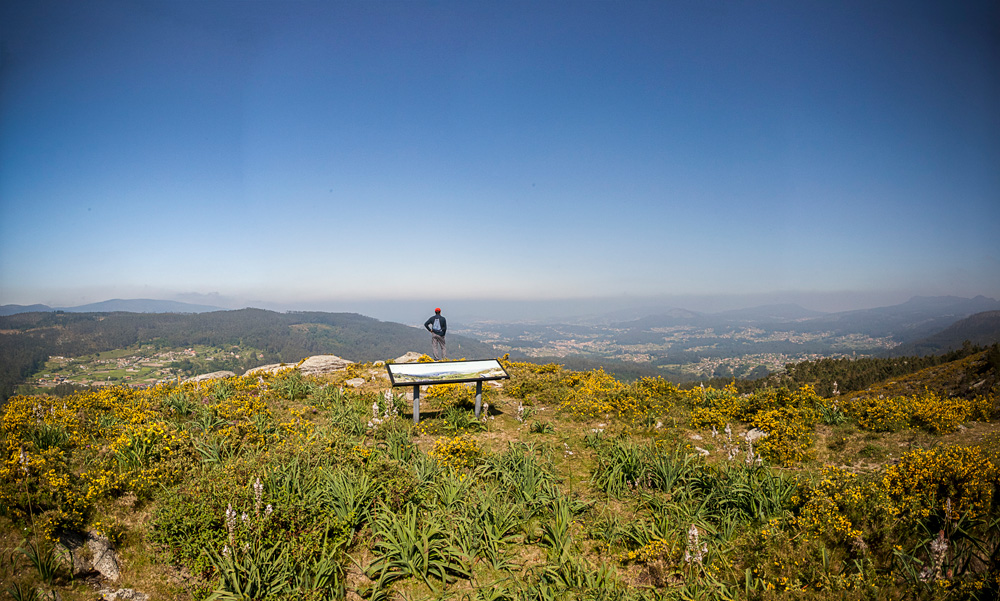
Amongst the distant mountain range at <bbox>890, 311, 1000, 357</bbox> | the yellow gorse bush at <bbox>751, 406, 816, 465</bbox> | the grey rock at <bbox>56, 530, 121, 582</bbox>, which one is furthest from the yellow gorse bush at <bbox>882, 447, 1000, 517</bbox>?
the distant mountain range at <bbox>890, 311, 1000, 357</bbox>

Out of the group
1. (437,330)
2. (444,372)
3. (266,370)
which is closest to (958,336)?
(437,330)

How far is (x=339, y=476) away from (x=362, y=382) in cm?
1054

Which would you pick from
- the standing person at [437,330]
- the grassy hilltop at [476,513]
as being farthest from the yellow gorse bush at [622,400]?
the standing person at [437,330]

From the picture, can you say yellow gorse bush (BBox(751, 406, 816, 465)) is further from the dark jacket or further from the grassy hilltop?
the dark jacket

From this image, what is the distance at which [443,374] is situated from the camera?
1122cm

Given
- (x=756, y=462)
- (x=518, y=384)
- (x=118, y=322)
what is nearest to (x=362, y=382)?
(x=518, y=384)

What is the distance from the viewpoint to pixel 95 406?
31.1 feet

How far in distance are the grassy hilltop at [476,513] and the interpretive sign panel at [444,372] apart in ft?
5.46

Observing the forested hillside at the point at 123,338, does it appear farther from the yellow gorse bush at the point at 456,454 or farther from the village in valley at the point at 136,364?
the yellow gorse bush at the point at 456,454

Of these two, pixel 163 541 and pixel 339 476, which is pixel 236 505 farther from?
pixel 339 476

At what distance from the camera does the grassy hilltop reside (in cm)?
454

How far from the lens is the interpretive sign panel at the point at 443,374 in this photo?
34.6 feet

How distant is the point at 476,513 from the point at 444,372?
576 cm

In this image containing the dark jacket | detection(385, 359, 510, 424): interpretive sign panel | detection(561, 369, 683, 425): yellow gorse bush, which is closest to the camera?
detection(385, 359, 510, 424): interpretive sign panel
